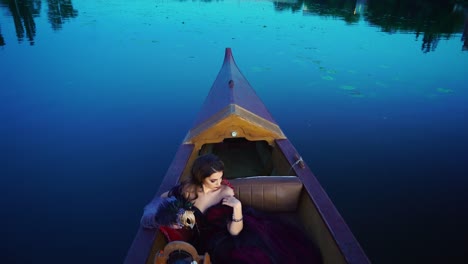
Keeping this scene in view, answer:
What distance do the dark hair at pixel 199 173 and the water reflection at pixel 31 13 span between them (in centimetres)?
1406

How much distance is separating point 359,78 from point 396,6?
19.2m

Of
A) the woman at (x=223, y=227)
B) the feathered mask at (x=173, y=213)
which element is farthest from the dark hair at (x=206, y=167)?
the feathered mask at (x=173, y=213)

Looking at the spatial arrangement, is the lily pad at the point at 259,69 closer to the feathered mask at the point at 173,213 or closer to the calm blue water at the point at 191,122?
the calm blue water at the point at 191,122

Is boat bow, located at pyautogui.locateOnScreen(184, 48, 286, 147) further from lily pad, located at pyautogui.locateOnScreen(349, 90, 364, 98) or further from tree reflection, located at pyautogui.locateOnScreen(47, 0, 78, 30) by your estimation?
tree reflection, located at pyautogui.locateOnScreen(47, 0, 78, 30)

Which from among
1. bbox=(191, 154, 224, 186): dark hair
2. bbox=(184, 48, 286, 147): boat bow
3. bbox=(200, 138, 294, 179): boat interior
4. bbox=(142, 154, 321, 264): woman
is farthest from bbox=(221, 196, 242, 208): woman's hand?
bbox=(200, 138, 294, 179): boat interior

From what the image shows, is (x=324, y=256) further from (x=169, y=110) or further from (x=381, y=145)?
(x=169, y=110)

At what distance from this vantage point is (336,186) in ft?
16.5

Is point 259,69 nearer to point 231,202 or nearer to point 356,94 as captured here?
point 356,94

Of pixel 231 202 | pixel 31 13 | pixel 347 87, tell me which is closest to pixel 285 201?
pixel 231 202

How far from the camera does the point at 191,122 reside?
22.9 ft

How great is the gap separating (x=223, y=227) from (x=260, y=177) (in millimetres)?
837

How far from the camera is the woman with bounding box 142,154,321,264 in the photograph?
204 cm

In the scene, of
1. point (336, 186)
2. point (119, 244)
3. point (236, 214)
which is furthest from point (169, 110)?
point (236, 214)

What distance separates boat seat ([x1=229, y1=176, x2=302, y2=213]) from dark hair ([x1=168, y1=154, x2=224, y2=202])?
67cm
